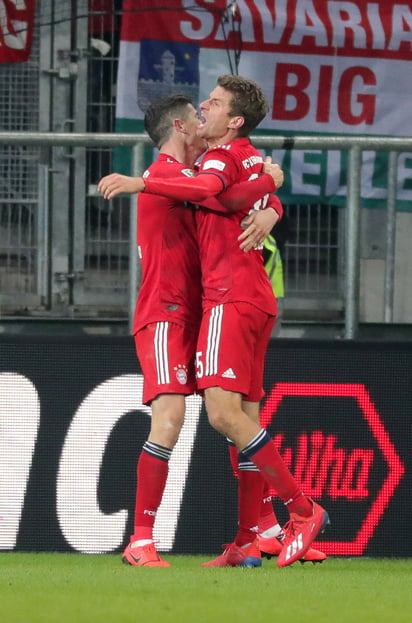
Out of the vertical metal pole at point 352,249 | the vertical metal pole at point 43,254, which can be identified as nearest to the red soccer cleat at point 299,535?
the vertical metal pole at point 352,249

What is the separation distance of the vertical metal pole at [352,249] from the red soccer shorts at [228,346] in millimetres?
1608

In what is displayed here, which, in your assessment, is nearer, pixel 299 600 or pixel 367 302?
pixel 299 600

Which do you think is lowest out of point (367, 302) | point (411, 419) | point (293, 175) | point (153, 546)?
point (153, 546)

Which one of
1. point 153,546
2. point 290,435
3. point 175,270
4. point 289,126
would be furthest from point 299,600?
point 289,126

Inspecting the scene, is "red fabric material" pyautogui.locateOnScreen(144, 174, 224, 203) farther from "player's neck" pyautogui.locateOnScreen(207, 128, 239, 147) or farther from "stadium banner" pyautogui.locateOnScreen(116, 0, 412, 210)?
"stadium banner" pyautogui.locateOnScreen(116, 0, 412, 210)

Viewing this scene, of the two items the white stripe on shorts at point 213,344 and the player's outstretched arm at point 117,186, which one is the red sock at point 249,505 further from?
the player's outstretched arm at point 117,186

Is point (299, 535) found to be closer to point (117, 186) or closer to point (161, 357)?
point (161, 357)

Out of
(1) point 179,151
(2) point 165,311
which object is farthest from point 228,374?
(1) point 179,151

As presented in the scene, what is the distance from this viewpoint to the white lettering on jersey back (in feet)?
20.4

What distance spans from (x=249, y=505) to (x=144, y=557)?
515mm

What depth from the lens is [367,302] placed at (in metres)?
8.20

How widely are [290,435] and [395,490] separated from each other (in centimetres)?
60

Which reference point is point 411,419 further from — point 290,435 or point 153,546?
point 153,546

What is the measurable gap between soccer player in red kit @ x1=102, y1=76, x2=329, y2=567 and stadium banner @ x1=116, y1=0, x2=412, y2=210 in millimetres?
3767
